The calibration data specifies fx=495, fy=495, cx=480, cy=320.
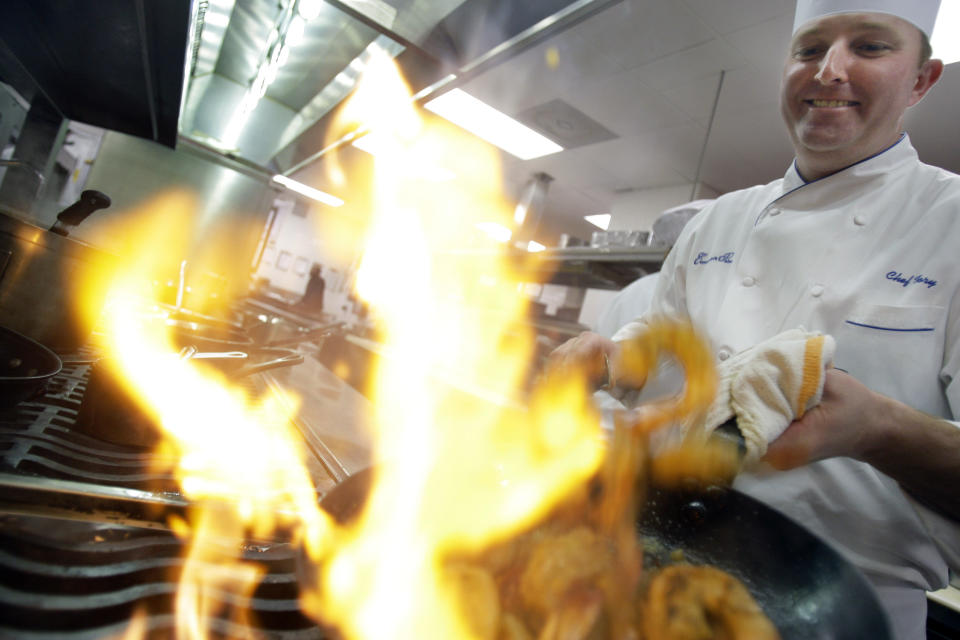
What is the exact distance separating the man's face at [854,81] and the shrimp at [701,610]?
102 cm

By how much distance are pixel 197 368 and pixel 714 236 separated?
1.42 meters

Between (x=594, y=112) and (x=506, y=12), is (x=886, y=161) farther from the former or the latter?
(x=594, y=112)

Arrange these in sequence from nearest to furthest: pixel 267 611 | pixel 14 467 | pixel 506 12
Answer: pixel 267 611
pixel 14 467
pixel 506 12

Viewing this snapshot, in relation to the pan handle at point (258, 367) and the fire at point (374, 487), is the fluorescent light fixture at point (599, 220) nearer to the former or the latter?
the fire at point (374, 487)

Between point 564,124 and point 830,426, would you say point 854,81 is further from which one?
point 564,124

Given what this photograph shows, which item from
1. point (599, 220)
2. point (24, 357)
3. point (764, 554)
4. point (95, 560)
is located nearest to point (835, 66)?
point (764, 554)

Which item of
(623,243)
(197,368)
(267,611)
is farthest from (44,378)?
(623,243)

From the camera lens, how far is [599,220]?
6.52 metres

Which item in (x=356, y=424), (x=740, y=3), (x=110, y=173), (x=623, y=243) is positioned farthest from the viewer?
(x=110, y=173)

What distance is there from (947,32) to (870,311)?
2.34 metres

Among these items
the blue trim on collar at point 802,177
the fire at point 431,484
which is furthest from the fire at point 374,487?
the blue trim on collar at point 802,177

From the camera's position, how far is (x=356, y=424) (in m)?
1.62

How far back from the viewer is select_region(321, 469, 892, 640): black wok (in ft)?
1.83

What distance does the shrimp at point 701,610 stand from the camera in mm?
541
